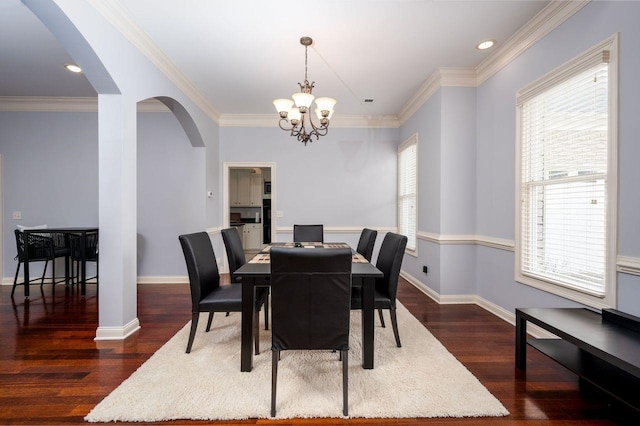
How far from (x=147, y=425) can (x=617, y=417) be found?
99.2 inches

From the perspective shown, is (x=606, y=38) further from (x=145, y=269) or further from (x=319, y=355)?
(x=145, y=269)

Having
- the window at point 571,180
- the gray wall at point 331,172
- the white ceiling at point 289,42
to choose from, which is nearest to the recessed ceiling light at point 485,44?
the white ceiling at point 289,42

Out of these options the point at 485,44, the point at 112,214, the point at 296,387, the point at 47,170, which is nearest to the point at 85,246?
the point at 47,170

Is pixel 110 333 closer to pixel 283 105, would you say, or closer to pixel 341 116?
pixel 283 105

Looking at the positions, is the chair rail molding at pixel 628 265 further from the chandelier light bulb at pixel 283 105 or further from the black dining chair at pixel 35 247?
the black dining chair at pixel 35 247

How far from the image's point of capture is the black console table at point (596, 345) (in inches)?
56.2

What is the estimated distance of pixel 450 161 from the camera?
3609 millimetres

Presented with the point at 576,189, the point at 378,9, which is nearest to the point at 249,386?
the point at 576,189

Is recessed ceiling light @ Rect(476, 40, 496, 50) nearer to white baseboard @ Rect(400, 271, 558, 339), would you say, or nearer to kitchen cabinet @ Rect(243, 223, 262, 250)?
white baseboard @ Rect(400, 271, 558, 339)

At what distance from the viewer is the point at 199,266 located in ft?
7.54

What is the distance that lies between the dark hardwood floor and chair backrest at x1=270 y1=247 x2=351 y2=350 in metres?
0.43

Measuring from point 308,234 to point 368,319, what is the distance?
2.15m

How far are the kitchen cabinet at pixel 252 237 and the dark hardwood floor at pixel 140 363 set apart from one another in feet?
14.4

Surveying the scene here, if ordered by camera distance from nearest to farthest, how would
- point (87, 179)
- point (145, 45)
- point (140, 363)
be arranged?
point (140, 363)
point (145, 45)
point (87, 179)
